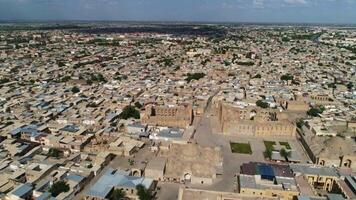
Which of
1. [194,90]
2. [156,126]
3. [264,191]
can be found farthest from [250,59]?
[264,191]

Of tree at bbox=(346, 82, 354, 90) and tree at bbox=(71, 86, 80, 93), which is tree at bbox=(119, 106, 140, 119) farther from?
tree at bbox=(346, 82, 354, 90)

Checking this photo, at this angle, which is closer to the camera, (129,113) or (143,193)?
(143,193)

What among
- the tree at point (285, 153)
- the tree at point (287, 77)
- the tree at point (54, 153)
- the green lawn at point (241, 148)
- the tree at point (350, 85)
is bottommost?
the green lawn at point (241, 148)

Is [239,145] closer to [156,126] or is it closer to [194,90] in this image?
[156,126]

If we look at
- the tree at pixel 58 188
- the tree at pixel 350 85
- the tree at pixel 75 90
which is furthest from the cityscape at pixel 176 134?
the tree at pixel 75 90

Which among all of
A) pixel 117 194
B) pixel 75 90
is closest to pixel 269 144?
pixel 117 194

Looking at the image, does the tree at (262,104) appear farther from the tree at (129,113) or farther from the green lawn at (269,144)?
the tree at (129,113)

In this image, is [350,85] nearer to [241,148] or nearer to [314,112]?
[314,112]
